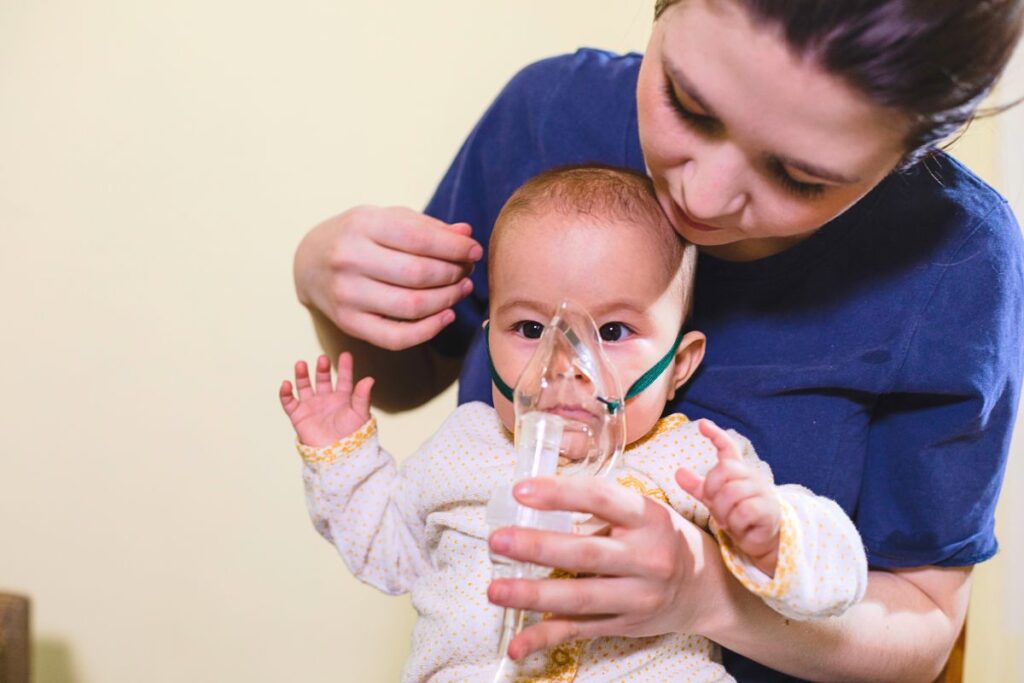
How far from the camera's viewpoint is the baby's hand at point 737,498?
2.44ft

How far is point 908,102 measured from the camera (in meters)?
0.79

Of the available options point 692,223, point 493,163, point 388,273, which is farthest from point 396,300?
point 692,223

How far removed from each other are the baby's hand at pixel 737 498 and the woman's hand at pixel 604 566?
0.05 m

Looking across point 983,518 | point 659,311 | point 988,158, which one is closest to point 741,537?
point 659,311

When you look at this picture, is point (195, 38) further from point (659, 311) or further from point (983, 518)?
point (983, 518)

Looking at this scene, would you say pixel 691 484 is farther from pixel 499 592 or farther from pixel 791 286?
pixel 791 286

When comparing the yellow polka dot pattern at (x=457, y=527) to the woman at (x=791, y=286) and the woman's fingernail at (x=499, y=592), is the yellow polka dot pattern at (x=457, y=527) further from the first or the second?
the woman's fingernail at (x=499, y=592)

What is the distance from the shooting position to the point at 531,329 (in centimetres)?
105

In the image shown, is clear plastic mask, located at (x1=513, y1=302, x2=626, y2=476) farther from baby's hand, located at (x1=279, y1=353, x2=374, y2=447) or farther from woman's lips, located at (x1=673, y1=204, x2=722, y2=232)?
baby's hand, located at (x1=279, y1=353, x2=374, y2=447)

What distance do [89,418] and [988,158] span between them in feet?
5.24

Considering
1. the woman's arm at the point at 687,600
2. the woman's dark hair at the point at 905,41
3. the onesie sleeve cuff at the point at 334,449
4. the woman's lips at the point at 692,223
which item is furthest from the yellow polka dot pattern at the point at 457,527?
the woman's dark hair at the point at 905,41

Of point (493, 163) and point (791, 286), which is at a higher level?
point (493, 163)

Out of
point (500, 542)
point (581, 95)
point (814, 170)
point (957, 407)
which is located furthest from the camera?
point (581, 95)

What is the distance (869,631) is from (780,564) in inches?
12.5
